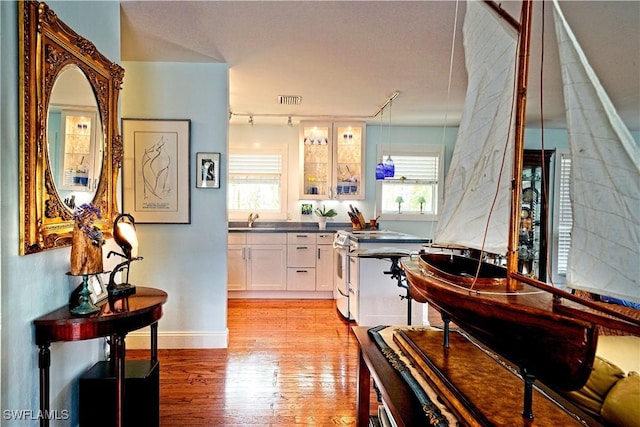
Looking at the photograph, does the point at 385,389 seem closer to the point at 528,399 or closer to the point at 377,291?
the point at 528,399

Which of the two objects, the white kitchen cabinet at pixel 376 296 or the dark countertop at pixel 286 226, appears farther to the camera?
the dark countertop at pixel 286 226

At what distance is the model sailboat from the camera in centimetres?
74

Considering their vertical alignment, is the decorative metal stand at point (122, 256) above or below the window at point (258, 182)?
below

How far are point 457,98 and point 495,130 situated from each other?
3606 mm

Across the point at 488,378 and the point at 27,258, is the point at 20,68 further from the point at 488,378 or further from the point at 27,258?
the point at 488,378

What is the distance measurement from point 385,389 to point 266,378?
1761 millimetres

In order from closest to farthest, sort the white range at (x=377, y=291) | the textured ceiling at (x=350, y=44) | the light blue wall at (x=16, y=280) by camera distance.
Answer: the light blue wall at (x=16, y=280), the textured ceiling at (x=350, y=44), the white range at (x=377, y=291)

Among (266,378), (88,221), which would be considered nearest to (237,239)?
(266,378)

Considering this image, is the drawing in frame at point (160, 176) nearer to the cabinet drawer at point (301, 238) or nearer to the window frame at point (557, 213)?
the cabinet drawer at point (301, 238)

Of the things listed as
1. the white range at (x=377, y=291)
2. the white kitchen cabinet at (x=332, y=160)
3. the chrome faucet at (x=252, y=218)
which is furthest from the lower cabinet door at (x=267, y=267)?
the white range at (x=377, y=291)

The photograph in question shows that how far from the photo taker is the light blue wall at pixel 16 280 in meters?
1.43

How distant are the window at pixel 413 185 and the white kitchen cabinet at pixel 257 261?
5.74ft

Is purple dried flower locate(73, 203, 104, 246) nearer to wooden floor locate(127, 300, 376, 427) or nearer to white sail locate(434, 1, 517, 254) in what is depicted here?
wooden floor locate(127, 300, 376, 427)

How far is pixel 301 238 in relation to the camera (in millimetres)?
5125
